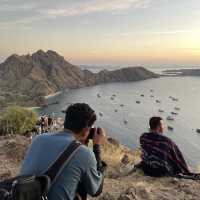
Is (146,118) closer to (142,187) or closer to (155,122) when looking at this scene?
(155,122)

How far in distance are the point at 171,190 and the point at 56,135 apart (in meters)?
4.84

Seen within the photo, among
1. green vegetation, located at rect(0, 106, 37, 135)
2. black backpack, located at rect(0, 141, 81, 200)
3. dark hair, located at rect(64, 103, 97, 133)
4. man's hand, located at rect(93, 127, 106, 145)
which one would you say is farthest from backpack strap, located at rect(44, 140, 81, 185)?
green vegetation, located at rect(0, 106, 37, 135)

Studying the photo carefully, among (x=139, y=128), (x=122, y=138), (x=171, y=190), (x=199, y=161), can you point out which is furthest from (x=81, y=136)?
(x=139, y=128)

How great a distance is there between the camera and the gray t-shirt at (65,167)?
3.13 metres

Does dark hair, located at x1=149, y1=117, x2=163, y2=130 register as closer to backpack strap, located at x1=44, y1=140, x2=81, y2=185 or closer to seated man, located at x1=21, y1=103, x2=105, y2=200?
seated man, located at x1=21, y1=103, x2=105, y2=200

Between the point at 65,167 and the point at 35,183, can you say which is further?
the point at 65,167

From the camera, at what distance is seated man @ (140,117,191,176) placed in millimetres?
8094

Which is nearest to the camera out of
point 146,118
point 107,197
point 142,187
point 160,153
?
point 107,197

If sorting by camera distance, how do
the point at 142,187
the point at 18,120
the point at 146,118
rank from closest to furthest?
the point at 142,187, the point at 18,120, the point at 146,118

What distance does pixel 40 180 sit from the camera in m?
2.99

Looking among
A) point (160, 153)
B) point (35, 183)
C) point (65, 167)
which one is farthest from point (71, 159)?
point (160, 153)

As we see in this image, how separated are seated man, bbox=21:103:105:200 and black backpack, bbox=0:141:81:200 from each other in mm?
36

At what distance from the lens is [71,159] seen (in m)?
3.14

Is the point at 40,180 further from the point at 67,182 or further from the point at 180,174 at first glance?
the point at 180,174
